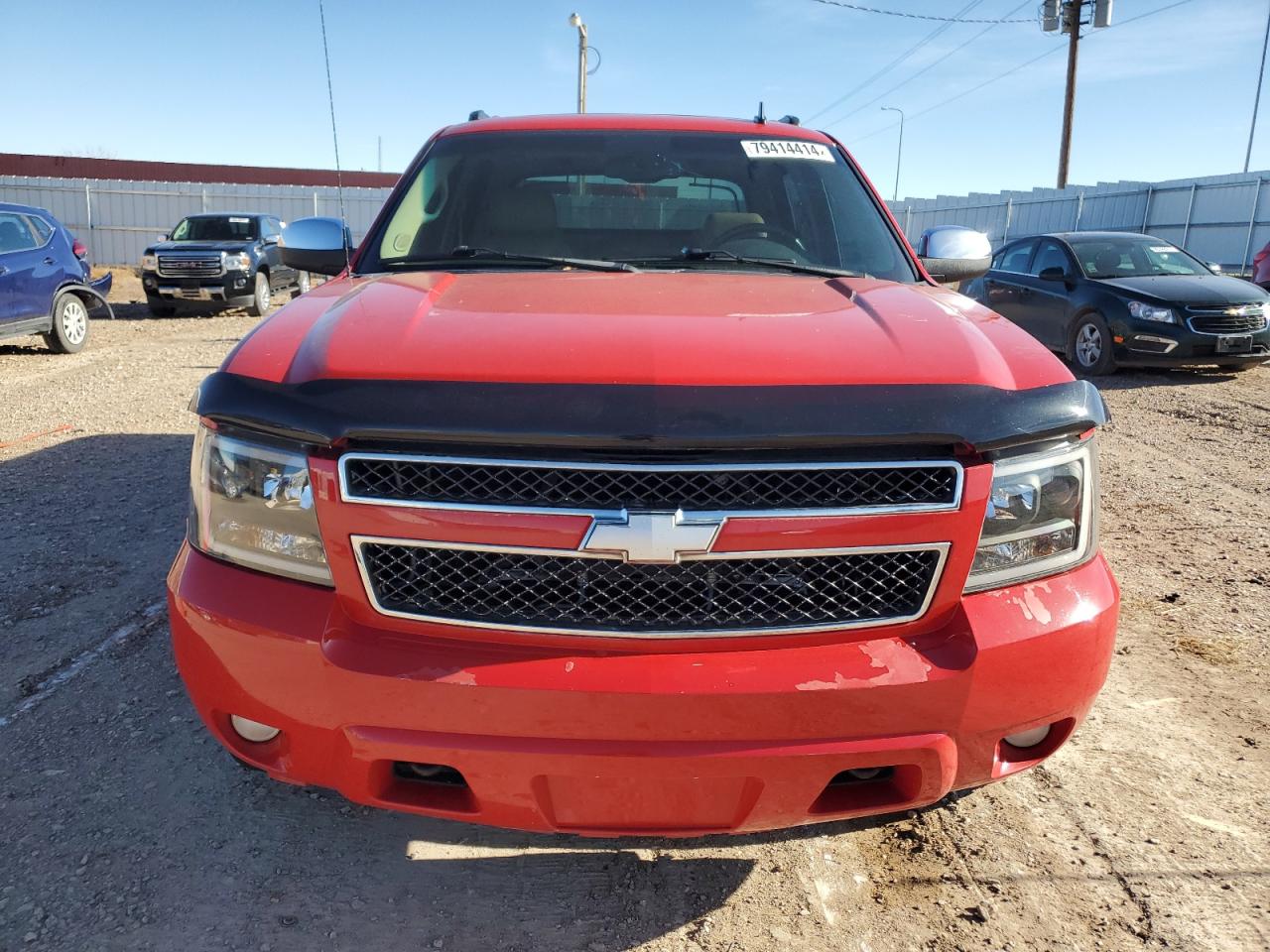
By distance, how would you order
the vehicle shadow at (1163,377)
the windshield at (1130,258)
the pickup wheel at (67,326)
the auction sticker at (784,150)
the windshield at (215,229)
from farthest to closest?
the windshield at (215,229)
the pickup wheel at (67,326)
the windshield at (1130,258)
the vehicle shadow at (1163,377)
the auction sticker at (784,150)

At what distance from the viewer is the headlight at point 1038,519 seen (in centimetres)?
190

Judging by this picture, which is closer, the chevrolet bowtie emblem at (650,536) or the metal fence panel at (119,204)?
the chevrolet bowtie emblem at (650,536)

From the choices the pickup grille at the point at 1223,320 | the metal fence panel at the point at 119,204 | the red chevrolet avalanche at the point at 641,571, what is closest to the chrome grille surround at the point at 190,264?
the metal fence panel at the point at 119,204

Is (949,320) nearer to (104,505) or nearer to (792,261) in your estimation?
(792,261)

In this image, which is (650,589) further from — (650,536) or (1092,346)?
(1092,346)

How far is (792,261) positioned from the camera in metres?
3.06

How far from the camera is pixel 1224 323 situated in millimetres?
9562

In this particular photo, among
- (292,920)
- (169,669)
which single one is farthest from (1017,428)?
(169,669)

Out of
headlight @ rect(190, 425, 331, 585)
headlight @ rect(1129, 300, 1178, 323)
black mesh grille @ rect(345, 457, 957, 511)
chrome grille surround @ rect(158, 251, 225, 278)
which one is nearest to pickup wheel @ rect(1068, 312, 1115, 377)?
headlight @ rect(1129, 300, 1178, 323)

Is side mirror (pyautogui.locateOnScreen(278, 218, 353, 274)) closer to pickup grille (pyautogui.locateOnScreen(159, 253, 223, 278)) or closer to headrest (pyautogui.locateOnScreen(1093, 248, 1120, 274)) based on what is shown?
headrest (pyautogui.locateOnScreen(1093, 248, 1120, 274))

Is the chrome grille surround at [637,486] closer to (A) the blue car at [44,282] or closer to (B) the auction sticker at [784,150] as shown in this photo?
(B) the auction sticker at [784,150]

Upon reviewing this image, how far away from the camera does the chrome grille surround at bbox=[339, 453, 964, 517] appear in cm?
176

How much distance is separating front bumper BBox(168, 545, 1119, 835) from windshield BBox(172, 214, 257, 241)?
657 inches

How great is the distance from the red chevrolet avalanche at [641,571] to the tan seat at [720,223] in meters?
1.23
